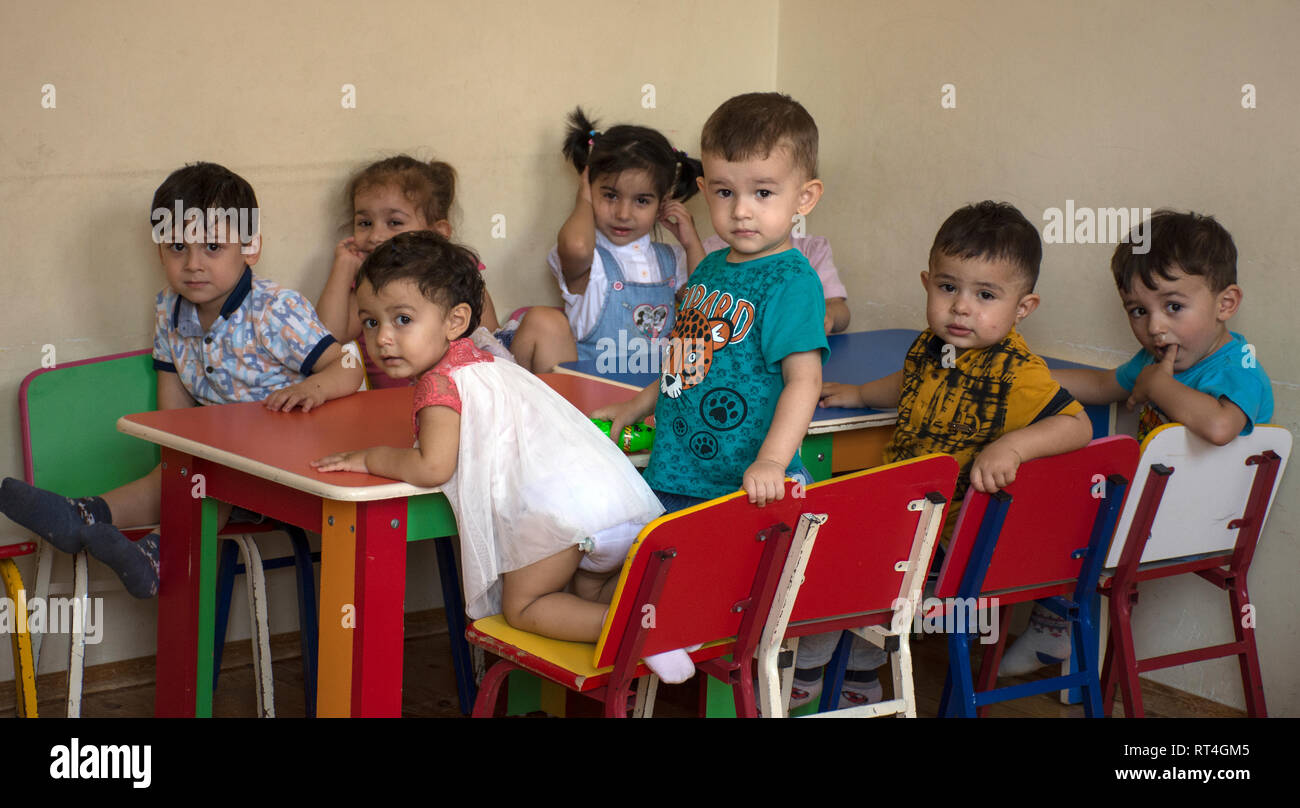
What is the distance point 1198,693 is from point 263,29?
274 cm

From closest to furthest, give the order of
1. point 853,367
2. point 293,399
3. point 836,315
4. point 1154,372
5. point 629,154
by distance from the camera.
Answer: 1. point 293,399
2. point 1154,372
3. point 853,367
4. point 629,154
5. point 836,315

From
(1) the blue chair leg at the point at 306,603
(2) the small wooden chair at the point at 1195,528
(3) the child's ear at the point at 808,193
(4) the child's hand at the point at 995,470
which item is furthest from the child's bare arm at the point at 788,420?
(1) the blue chair leg at the point at 306,603

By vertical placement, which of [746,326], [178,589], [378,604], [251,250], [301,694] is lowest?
[301,694]

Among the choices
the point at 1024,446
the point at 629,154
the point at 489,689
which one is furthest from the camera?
the point at 629,154

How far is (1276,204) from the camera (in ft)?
9.05

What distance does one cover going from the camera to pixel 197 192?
111 inches

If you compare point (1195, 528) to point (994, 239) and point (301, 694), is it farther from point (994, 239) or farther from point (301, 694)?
point (301, 694)

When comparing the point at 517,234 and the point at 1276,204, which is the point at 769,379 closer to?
the point at 1276,204

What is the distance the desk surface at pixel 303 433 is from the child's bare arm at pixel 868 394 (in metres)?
0.44

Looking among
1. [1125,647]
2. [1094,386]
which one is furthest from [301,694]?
[1094,386]

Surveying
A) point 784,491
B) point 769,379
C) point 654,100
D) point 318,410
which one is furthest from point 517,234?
point 784,491

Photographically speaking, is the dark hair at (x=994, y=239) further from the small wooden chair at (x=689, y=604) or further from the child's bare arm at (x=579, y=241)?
the child's bare arm at (x=579, y=241)

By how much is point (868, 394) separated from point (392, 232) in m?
1.27
